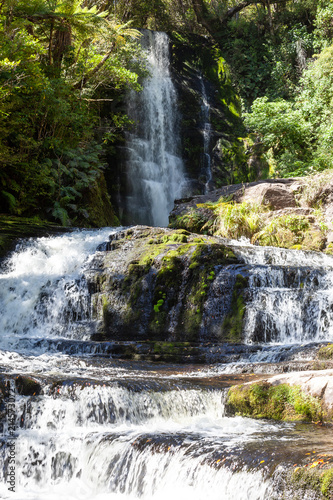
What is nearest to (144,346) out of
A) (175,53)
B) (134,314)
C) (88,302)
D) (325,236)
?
(134,314)

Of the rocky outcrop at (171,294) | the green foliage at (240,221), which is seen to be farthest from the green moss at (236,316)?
the green foliage at (240,221)

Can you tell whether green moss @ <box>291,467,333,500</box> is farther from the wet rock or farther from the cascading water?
the wet rock

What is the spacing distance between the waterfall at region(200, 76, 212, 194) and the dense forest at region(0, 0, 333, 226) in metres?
1.82

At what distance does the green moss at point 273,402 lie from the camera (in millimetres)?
4758

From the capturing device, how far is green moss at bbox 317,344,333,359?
20.7 ft

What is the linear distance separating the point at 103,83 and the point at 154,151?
359 centimetres

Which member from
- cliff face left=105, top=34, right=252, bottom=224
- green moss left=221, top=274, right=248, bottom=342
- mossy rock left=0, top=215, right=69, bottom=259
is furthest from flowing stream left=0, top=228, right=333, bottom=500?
cliff face left=105, top=34, right=252, bottom=224

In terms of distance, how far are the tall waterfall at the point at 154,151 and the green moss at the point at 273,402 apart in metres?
13.7

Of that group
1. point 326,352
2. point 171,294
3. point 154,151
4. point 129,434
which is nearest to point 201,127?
point 154,151

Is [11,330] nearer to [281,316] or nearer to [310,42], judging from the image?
[281,316]

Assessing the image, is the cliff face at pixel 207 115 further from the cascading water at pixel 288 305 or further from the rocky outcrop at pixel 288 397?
the rocky outcrop at pixel 288 397

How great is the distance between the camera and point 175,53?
866 inches

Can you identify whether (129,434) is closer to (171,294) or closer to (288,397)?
(288,397)

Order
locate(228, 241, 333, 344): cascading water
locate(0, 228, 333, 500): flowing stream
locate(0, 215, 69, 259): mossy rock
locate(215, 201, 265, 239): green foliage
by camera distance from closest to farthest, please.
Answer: locate(0, 228, 333, 500): flowing stream
locate(228, 241, 333, 344): cascading water
locate(0, 215, 69, 259): mossy rock
locate(215, 201, 265, 239): green foliage
